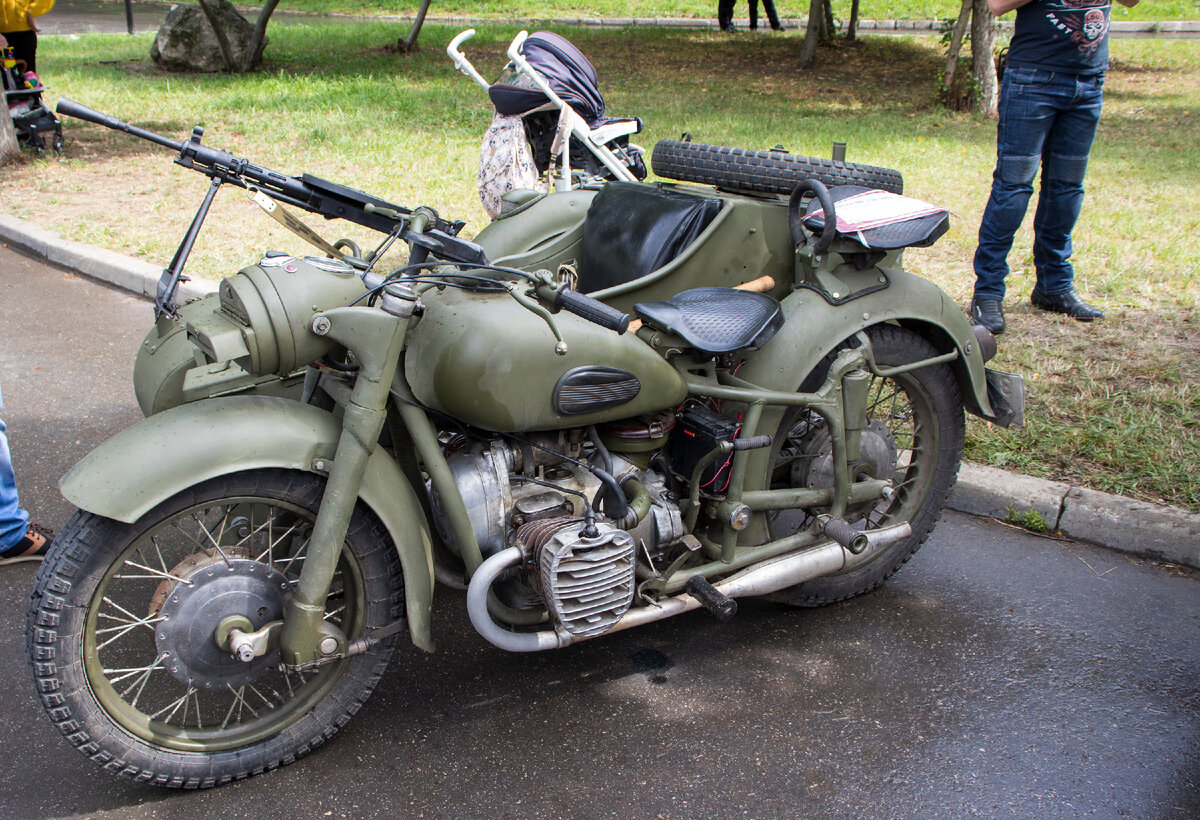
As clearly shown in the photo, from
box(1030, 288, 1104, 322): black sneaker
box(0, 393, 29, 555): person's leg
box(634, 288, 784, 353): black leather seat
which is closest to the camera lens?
box(634, 288, 784, 353): black leather seat

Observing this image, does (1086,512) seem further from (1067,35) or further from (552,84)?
(552,84)

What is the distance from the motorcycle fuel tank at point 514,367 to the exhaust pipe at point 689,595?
1.22 ft

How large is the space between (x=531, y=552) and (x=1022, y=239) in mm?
5450

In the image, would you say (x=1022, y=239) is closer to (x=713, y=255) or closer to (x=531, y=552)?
(x=713, y=255)

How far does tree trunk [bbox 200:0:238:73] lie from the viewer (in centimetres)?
1352

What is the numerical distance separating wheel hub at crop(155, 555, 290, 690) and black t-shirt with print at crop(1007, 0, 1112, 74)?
456 cm

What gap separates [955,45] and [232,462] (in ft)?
38.9

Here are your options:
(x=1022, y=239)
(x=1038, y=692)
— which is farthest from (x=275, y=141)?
(x=1038, y=692)

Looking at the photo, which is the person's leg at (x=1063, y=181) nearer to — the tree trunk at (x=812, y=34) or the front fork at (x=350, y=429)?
the front fork at (x=350, y=429)

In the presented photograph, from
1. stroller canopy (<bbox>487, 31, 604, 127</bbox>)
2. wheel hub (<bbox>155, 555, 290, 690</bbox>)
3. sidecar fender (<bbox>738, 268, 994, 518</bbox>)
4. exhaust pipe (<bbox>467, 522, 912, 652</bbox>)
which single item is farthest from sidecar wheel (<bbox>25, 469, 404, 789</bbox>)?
stroller canopy (<bbox>487, 31, 604, 127</bbox>)

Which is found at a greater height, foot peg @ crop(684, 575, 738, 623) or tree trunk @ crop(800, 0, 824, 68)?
tree trunk @ crop(800, 0, 824, 68)

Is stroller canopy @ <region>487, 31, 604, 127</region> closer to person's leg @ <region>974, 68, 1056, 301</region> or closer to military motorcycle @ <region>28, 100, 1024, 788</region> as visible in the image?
military motorcycle @ <region>28, 100, 1024, 788</region>

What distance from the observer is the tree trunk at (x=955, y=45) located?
11453mm

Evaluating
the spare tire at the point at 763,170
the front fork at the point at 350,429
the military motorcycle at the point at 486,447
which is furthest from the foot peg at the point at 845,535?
the front fork at the point at 350,429
